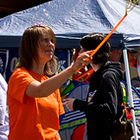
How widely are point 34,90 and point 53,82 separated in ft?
0.40

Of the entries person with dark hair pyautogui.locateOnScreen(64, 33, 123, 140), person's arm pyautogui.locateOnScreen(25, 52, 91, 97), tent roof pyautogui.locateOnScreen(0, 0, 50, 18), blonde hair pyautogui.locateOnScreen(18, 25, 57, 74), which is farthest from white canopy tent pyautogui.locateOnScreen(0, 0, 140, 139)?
tent roof pyautogui.locateOnScreen(0, 0, 50, 18)

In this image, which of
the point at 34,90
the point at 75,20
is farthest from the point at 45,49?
the point at 75,20

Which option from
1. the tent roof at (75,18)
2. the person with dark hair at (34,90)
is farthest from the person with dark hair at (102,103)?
the tent roof at (75,18)

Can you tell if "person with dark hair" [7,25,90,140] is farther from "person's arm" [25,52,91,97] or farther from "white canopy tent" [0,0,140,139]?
"white canopy tent" [0,0,140,139]

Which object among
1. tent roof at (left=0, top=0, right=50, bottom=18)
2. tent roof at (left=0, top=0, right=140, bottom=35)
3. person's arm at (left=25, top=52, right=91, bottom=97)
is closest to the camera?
person's arm at (left=25, top=52, right=91, bottom=97)

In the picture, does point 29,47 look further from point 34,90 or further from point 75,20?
point 75,20

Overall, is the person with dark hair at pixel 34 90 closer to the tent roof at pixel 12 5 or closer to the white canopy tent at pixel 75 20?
the white canopy tent at pixel 75 20

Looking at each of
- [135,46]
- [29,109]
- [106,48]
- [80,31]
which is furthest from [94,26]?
[29,109]

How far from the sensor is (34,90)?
157 cm

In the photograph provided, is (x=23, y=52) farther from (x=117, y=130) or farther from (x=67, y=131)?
(x=67, y=131)

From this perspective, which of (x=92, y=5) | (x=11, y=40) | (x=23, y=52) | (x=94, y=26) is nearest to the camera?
(x=23, y=52)

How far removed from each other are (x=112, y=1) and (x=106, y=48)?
3.13 metres

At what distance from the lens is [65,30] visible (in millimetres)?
3982

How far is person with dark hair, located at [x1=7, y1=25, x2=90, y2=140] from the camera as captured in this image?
1.54 meters
